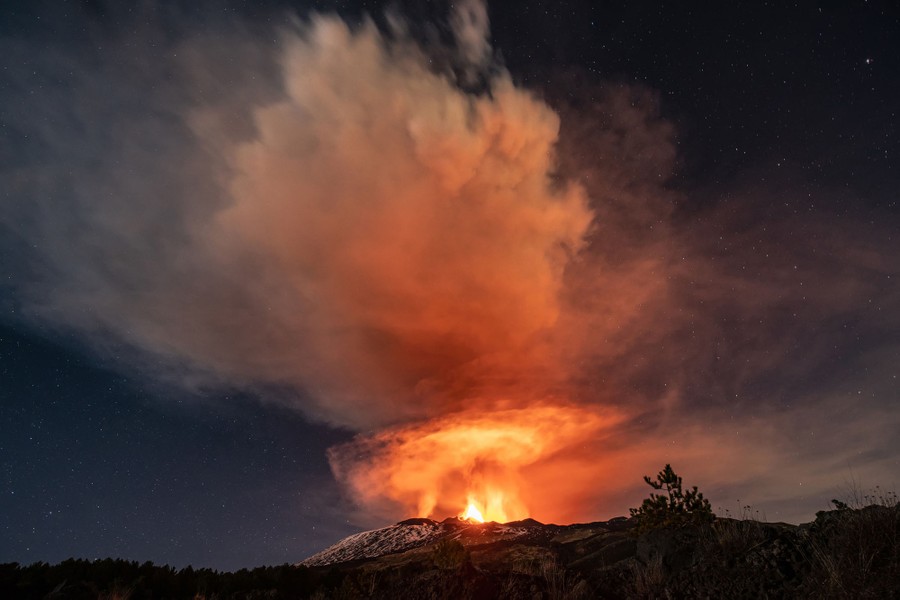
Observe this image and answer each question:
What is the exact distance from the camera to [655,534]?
56.0ft

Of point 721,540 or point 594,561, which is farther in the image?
point 594,561

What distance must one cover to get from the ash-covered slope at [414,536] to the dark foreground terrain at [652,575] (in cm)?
6745

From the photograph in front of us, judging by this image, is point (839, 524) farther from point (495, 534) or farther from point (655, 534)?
point (495, 534)

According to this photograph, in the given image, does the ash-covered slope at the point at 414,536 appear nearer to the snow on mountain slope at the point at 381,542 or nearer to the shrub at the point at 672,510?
the snow on mountain slope at the point at 381,542

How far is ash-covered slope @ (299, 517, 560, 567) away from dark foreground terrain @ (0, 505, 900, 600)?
221ft

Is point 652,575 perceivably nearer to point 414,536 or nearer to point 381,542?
point 414,536

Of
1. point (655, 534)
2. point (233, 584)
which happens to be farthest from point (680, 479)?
point (233, 584)

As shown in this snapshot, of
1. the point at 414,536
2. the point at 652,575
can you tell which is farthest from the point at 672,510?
the point at 414,536

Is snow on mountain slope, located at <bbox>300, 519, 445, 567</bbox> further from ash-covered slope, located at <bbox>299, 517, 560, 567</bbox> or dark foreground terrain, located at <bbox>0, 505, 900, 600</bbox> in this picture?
dark foreground terrain, located at <bbox>0, 505, 900, 600</bbox>

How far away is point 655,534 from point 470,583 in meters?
7.79

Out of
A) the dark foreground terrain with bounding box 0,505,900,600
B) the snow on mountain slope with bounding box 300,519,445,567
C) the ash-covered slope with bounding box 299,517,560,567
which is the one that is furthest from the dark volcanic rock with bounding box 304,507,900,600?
the snow on mountain slope with bounding box 300,519,445,567

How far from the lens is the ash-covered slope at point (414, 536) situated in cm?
8469

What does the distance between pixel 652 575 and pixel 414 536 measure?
97381 mm

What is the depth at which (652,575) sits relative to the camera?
12.5 meters
